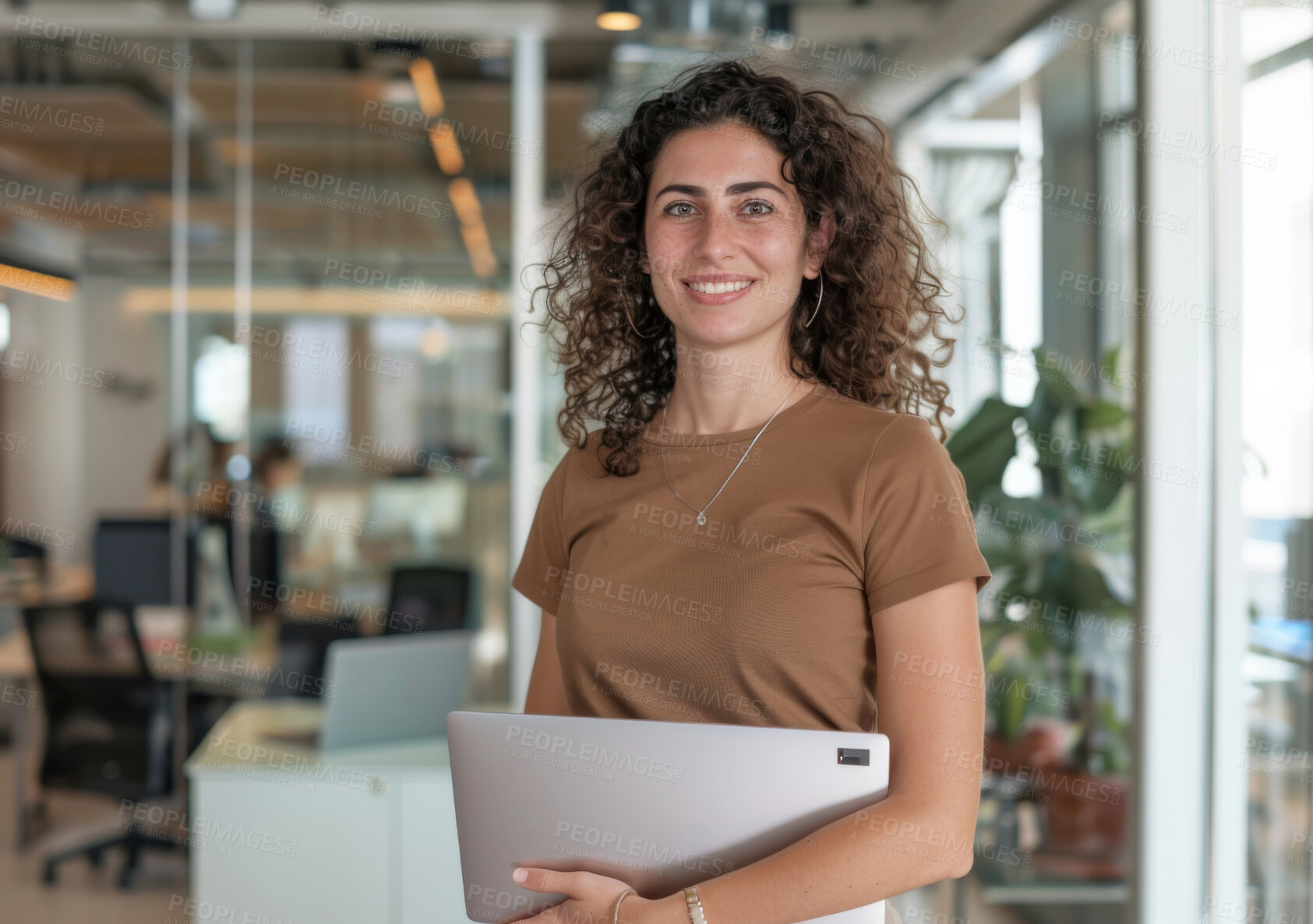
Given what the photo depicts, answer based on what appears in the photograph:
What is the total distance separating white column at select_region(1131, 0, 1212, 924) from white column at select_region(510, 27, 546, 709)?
93.7 inches

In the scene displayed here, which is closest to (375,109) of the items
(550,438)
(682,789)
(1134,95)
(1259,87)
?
(550,438)

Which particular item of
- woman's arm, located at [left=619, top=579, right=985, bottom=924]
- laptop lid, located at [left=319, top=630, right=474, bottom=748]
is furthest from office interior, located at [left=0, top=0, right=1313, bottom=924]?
woman's arm, located at [left=619, top=579, right=985, bottom=924]

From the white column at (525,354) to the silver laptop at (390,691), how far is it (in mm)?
1172

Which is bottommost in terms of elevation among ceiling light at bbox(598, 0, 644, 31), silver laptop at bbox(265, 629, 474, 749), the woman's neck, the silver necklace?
silver laptop at bbox(265, 629, 474, 749)

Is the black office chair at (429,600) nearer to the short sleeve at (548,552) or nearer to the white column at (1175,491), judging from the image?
the white column at (1175,491)

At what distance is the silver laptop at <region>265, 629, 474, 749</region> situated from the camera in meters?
3.04

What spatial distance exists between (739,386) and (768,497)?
0.58 ft

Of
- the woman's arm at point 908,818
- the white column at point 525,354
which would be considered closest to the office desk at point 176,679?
the white column at point 525,354

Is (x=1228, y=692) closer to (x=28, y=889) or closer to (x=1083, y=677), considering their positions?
(x=1083, y=677)

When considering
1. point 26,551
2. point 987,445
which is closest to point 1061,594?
point 987,445

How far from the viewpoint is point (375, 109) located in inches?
188

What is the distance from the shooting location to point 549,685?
168 centimetres

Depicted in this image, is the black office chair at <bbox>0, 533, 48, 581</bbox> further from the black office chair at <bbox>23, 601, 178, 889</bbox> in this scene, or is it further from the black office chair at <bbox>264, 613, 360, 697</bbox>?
the black office chair at <bbox>264, 613, 360, 697</bbox>

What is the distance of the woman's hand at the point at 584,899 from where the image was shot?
1247 millimetres
